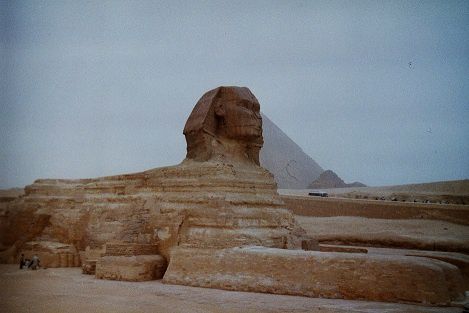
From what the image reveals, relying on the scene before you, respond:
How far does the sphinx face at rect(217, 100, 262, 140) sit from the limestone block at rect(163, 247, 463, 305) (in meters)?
3.22

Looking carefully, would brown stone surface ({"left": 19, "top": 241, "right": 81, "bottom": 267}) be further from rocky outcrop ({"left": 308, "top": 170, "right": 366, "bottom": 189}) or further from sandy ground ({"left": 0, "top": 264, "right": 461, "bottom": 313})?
rocky outcrop ({"left": 308, "top": 170, "right": 366, "bottom": 189})

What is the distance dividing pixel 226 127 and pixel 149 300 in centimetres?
503

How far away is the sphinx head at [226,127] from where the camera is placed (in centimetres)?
1144

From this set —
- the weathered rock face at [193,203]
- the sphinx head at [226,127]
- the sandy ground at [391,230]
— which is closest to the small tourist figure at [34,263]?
the weathered rock face at [193,203]

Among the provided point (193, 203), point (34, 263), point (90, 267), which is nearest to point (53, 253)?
point (34, 263)

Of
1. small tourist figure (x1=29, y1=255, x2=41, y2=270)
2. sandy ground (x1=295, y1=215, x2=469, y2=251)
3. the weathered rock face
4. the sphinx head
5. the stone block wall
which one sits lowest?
small tourist figure (x1=29, y1=255, x2=41, y2=270)

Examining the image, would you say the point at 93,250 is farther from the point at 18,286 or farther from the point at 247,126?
the point at 247,126

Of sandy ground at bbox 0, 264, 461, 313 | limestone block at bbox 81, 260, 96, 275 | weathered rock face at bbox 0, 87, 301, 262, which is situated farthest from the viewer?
limestone block at bbox 81, 260, 96, 275

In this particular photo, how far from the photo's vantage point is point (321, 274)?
809cm

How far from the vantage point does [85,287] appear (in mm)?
9578

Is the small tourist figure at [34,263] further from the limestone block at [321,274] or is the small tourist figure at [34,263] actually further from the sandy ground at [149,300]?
the limestone block at [321,274]

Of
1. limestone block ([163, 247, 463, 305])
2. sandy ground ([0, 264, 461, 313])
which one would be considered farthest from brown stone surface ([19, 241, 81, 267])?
limestone block ([163, 247, 463, 305])

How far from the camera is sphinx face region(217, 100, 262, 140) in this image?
11.4 m

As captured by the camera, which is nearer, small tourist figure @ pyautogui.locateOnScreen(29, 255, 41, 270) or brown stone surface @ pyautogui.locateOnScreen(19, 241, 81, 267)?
small tourist figure @ pyautogui.locateOnScreen(29, 255, 41, 270)
